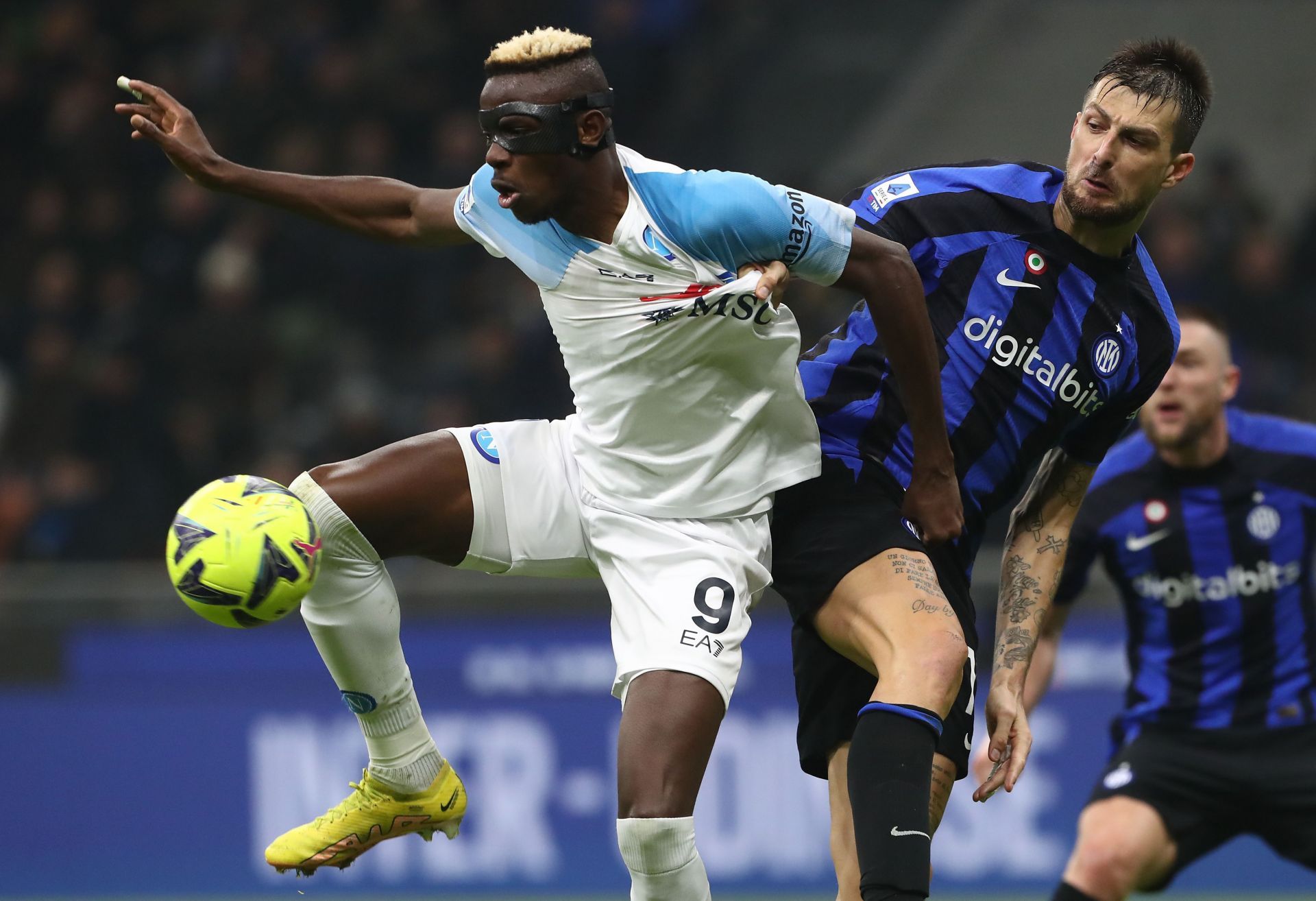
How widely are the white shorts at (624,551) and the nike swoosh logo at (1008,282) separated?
81 centimetres

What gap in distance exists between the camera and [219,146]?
11039 mm

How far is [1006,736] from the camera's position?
14.0 feet

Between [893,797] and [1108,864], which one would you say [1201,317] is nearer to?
[1108,864]

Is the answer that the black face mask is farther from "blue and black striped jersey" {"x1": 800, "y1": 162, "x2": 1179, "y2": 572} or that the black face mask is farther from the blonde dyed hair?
"blue and black striped jersey" {"x1": 800, "y1": 162, "x2": 1179, "y2": 572}

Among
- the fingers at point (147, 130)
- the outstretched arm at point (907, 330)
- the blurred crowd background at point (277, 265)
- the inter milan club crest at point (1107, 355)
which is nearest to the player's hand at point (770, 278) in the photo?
the outstretched arm at point (907, 330)

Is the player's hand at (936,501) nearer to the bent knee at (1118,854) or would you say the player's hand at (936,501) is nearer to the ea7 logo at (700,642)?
the ea7 logo at (700,642)

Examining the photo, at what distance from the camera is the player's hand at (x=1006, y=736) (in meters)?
4.11

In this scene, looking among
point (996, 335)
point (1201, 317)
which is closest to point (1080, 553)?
point (1201, 317)

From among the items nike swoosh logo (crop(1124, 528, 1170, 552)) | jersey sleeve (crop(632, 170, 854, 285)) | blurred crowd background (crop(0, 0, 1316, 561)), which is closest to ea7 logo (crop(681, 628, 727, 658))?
jersey sleeve (crop(632, 170, 854, 285))

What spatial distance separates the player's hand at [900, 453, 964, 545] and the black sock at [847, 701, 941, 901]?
0.53 m

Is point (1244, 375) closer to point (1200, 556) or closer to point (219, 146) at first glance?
point (1200, 556)

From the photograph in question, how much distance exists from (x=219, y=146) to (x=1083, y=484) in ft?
24.9

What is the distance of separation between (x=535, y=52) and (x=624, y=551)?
1133 millimetres

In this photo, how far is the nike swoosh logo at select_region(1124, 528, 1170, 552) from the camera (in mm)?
6164
